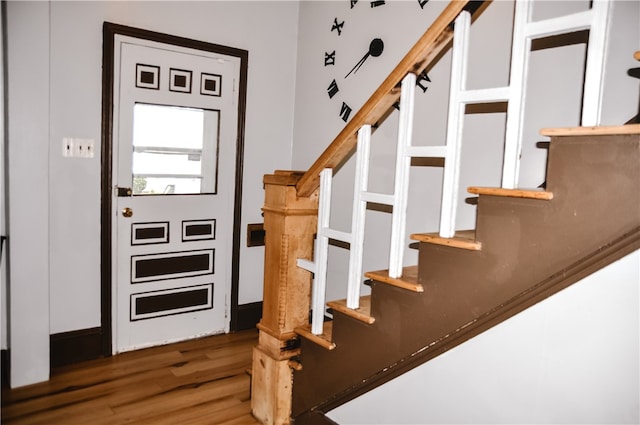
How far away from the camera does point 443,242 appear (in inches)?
62.1

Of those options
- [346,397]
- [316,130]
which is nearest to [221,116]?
[316,130]

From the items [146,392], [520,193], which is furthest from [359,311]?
[146,392]

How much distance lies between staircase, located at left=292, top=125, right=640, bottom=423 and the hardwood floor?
38.9 inches

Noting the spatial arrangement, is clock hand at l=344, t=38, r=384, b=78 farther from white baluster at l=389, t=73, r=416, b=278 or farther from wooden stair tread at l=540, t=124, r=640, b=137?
wooden stair tread at l=540, t=124, r=640, b=137

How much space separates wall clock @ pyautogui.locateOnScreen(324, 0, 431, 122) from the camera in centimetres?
320

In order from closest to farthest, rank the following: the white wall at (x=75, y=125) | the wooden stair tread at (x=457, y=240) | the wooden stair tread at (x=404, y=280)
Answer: the wooden stair tread at (x=457, y=240) < the wooden stair tread at (x=404, y=280) < the white wall at (x=75, y=125)

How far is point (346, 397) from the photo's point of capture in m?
1.99

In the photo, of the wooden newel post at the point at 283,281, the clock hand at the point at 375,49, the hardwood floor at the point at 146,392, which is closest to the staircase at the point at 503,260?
the wooden newel post at the point at 283,281

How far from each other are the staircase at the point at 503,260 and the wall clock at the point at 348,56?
1808 millimetres

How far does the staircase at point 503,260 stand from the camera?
123 centimetres

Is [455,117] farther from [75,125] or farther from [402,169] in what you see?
[75,125]

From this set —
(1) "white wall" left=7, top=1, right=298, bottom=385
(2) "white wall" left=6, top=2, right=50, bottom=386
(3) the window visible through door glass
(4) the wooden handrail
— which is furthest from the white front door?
(4) the wooden handrail

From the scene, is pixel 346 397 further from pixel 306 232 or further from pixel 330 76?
pixel 330 76

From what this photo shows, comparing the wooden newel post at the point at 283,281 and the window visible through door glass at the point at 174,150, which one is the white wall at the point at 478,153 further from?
the window visible through door glass at the point at 174,150
